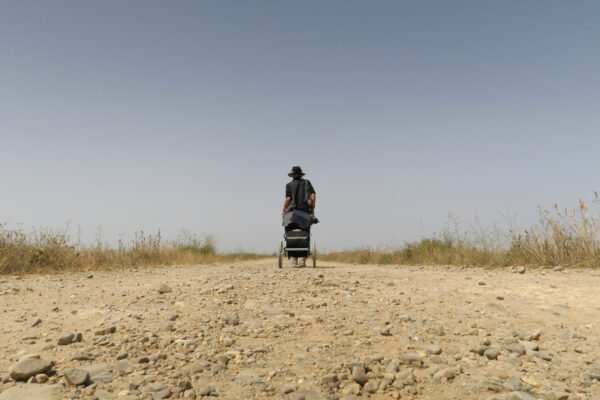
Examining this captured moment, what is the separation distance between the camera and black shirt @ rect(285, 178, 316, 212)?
32.7 feet

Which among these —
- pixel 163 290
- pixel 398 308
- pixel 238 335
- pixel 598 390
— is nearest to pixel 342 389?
pixel 238 335

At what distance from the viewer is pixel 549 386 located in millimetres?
2064

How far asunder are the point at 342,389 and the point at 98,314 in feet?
9.35

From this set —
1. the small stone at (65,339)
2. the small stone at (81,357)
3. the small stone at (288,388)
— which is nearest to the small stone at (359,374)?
the small stone at (288,388)

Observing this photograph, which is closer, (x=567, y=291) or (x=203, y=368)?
(x=203, y=368)

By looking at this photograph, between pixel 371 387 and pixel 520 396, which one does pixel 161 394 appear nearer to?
pixel 371 387

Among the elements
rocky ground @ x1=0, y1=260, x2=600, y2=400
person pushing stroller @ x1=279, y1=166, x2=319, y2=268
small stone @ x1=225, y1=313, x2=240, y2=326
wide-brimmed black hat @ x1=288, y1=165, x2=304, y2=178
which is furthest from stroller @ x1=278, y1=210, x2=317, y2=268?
small stone @ x1=225, y1=313, x2=240, y2=326

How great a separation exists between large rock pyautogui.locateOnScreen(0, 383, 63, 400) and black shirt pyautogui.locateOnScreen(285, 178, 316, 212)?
8.00 meters

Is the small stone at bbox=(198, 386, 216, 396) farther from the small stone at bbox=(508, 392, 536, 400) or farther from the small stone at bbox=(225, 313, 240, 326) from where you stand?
the small stone at bbox=(508, 392, 536, 400)

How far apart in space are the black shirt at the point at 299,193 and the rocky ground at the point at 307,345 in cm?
550

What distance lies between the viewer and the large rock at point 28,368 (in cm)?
221

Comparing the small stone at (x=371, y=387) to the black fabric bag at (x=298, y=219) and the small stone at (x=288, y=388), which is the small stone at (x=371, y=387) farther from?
the black fabric bag at (x=298, y=219)

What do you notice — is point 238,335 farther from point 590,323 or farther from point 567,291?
point 567,291

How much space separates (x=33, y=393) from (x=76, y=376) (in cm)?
21
